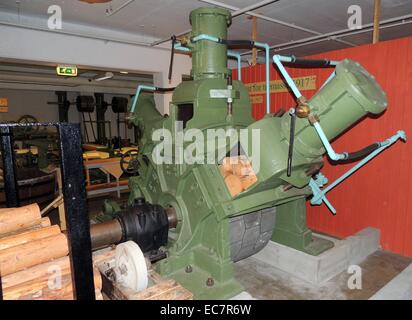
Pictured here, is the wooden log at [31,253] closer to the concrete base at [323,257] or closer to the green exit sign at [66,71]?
the concrete base at [323,257]

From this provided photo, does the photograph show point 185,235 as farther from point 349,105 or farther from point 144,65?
point 144,65

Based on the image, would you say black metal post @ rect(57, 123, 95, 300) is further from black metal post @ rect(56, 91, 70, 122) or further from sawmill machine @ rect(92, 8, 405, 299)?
black metal post @ rect(56, 91, 70, 122)

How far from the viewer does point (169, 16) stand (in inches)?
158

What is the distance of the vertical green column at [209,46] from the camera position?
2.53 meters

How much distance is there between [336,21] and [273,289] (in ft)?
12.6

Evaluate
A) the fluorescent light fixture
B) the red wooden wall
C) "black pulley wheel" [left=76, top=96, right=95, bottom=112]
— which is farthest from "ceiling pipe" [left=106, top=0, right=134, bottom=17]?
"black pulley wheel" [left=76, top=96, right=95, bottom=112]

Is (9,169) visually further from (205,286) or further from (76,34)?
(76,34)

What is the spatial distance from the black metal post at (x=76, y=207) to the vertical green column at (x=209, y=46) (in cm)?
162

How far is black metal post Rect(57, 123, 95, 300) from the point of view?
1149mm

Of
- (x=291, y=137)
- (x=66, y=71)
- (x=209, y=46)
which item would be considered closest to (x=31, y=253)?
(x=291, y=137)

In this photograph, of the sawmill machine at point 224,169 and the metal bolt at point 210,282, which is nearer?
the sawmill machine at point 224,169

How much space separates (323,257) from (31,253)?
84.0 inches

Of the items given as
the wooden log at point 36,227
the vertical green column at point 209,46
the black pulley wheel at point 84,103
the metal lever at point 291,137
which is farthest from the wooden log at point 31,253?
the black pulley wheel at point 84,103

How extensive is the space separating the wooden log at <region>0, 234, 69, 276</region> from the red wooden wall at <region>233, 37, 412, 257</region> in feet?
9.07
